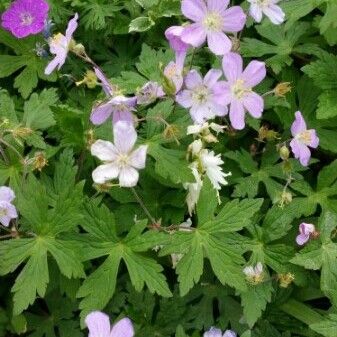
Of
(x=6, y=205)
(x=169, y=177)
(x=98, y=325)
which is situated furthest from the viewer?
(x=169, y=177)

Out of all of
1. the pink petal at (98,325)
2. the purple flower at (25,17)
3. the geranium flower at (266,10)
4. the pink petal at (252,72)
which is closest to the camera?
the pink petal at (98,325)

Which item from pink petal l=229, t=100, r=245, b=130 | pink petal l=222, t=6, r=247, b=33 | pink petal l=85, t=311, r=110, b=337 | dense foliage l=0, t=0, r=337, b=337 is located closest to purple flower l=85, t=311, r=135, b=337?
pink petal l=85, t=311, r=110, b=337

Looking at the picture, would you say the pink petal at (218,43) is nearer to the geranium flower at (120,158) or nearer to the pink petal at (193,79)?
the pink petal at (193,79)

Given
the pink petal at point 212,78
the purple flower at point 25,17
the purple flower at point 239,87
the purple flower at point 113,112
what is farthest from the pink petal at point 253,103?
the purple flower at point 25,17

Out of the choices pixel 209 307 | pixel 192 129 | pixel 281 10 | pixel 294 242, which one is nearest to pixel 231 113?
pixel 192 129

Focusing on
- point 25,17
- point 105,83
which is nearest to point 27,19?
point 25,17

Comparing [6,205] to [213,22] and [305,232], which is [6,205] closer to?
[213,22]

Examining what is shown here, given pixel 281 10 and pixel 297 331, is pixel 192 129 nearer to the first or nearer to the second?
pixel 281 10
